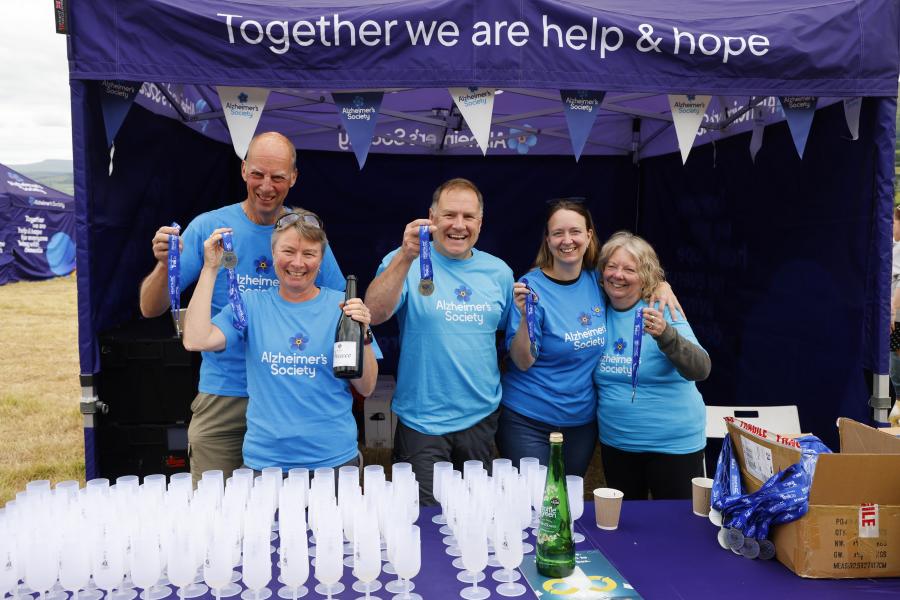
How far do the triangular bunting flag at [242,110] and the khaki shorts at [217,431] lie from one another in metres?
1.00

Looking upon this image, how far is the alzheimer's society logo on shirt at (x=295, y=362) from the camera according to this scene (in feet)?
6.97

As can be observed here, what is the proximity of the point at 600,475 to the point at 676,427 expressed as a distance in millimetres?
2158

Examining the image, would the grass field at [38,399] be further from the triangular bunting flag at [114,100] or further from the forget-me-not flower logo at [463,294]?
the forget-me-not flower logo at [463,294]

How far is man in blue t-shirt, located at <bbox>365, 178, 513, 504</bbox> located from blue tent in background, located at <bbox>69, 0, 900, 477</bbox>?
1.99 ft

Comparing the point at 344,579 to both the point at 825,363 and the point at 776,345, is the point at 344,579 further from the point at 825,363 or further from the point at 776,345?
the point at 776,345

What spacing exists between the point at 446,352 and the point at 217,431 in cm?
96

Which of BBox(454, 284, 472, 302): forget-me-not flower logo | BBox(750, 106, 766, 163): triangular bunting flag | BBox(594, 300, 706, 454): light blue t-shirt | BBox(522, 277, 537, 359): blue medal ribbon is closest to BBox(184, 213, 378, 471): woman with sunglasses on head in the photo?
BBox(454, 284, 472, 302): forget-me-not flower logo

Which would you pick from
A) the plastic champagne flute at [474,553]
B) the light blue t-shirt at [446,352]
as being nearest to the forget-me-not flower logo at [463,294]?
the light blue t-shirt at [446,352]

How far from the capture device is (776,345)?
12.4 feet

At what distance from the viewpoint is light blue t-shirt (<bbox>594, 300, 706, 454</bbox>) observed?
95.6 inches

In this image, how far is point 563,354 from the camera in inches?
99.5

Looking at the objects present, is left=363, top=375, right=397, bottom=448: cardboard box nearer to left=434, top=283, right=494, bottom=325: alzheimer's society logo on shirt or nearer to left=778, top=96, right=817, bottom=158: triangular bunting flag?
left=434, top=283, right=494, bottom=325: alzheimer's society logo on shirt

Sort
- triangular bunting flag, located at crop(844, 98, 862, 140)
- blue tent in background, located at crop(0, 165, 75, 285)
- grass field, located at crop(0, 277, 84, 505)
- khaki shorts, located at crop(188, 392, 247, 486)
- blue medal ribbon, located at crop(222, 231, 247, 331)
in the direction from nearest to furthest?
blue medal ribbon, located at crop(222, 231, 247, 331) → khaki shorts, located at crop(188, 392, 247, 486) → triangular bunting flag, located at crop(844, 98, 862, 140) → grass field, located at crop(0, 277, 84, 505) → blue tent in background, located at crop(0, 165, 75, 285)

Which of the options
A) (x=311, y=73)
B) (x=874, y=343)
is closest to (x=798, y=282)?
(x=874, y=343)
